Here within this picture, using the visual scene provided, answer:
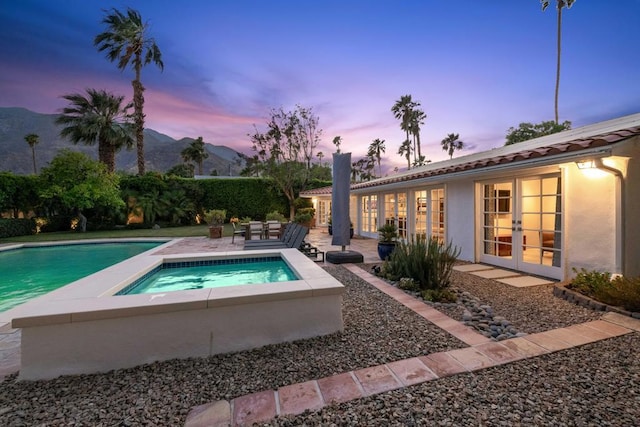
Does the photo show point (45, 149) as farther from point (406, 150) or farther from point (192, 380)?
point (192, 380)

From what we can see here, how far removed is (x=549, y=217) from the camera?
19.4 feet

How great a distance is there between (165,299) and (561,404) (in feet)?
12.0

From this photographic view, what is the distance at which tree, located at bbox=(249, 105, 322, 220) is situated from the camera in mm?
20859

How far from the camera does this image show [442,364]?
2670 millimetres

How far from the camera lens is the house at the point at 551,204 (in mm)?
4707

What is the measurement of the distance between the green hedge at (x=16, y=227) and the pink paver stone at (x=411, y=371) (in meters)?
21.9

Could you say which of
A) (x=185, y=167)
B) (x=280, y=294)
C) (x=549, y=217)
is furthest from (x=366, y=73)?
(x=185, y=167)

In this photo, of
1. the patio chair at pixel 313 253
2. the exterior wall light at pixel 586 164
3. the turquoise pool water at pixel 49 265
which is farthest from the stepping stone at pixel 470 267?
the turquoise pool water at pixel 49 265

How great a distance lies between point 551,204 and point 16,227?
24.6 meters

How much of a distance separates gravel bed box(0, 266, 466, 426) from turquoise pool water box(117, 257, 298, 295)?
2203mm

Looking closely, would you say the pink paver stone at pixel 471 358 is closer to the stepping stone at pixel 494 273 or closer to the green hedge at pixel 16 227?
the stepping stone at pixel 494 273

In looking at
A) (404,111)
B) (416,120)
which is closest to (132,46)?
(404,111)

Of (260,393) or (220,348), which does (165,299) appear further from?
(260,393)

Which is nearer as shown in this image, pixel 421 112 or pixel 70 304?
pixel 70 304
